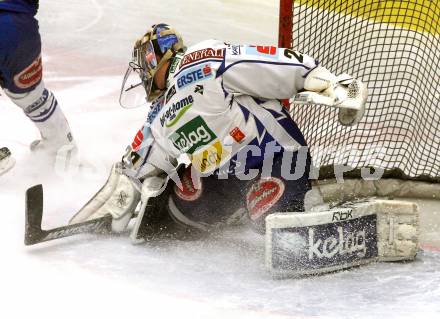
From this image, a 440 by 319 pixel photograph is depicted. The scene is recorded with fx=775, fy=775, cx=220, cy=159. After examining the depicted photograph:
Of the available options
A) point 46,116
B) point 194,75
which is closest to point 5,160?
point 46,116

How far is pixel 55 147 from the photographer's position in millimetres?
3885

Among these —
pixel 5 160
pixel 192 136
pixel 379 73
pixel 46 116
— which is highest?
pixel 192 136

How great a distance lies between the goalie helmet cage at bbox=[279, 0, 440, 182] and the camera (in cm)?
350

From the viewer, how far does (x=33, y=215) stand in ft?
9.45

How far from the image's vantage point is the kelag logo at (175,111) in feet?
9.27

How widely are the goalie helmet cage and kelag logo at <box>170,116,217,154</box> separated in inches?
32.2

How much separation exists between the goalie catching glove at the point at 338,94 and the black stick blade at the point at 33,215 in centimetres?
102

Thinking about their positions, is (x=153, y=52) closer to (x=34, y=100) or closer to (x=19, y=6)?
(x=19, y=6)

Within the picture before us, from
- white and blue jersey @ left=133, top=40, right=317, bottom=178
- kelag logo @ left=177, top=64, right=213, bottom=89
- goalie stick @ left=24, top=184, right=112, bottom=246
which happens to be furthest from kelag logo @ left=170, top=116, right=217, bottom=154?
goalie stick @ left=24, top=184, right=112, bottom=246

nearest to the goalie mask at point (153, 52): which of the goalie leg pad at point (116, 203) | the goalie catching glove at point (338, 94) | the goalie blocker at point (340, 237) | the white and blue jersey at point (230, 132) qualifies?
the white and blue jersey at point (230, 132)

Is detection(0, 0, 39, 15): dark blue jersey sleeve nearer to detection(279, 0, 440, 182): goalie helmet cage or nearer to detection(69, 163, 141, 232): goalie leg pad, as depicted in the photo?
detection(69, 163, 141, 232): goalie leg pad

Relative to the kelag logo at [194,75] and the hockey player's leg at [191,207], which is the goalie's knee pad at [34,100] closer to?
the hockey player's leg at [191,207]

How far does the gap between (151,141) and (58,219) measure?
1.97 feet

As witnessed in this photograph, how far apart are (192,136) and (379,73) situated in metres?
1.25
